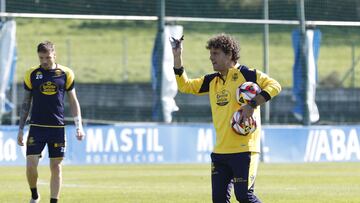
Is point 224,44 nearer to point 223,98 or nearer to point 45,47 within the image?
point 223,98

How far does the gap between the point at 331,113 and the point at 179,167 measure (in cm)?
1312

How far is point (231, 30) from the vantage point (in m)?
41.5

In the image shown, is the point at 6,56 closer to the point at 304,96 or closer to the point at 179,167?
the point at 179,167

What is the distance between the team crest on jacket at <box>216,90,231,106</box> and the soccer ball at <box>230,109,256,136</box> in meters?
0.19

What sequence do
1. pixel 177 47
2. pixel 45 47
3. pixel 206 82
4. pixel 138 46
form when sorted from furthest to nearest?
1. pixel 138 46
2. pixel 45 47
3. pixel 206 82
4. pixel 177 47

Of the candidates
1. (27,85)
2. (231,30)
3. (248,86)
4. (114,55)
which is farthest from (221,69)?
(114,55)

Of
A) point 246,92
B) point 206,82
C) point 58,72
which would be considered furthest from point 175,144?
point 246,92

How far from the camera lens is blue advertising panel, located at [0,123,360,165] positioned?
80.0 ft

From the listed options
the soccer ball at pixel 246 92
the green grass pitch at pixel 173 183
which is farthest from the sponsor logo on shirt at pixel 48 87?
the soccer ball at pixel 246 92

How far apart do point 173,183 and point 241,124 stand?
8.27 m

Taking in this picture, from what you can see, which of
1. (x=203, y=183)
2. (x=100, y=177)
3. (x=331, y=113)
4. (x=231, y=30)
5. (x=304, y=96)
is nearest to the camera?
(x=203, y=183)

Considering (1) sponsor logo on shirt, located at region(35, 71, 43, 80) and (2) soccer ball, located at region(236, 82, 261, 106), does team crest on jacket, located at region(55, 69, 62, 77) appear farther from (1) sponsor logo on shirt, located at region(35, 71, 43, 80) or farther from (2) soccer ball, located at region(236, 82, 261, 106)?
(2) soccer ball, located at region(236, 82, 261, 106)

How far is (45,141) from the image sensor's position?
42.3 feet

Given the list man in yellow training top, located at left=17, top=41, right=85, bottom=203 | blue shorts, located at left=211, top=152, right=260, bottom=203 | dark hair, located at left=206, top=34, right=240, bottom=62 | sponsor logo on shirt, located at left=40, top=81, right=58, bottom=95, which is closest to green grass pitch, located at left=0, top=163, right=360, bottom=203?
man in yellow training top, located at left=17, top=41, right=85, bottom=203
